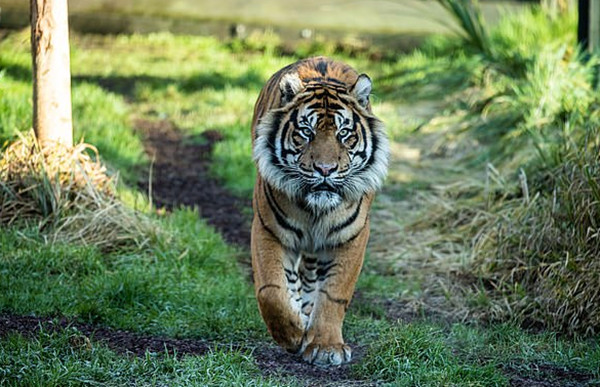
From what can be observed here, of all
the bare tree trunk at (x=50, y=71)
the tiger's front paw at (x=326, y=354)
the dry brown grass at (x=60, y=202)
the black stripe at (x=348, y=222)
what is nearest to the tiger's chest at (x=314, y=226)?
the black stripe at (x=348, y=222)

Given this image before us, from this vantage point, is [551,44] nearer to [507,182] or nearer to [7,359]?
[507,182]

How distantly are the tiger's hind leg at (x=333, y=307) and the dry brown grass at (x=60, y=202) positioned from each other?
5.39ft

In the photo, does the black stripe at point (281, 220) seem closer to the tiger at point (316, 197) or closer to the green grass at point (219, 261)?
the tiger at point (316, 197)

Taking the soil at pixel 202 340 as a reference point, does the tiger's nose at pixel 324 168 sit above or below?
above

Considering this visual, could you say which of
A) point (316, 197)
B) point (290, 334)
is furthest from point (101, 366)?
point (316, 197)

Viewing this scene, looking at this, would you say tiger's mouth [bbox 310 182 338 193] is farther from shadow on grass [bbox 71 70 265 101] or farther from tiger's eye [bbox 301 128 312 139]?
shadow on grass [bbox 71 70 265 101]

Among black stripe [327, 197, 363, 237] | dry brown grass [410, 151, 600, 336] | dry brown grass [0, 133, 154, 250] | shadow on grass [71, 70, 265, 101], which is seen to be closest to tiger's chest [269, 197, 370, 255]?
black stripe [327, 197, 363, 237]

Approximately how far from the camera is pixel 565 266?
17.3ft

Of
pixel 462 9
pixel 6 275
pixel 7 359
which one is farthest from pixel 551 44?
pixel 7 359

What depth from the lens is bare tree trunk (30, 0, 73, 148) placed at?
5.89 meters

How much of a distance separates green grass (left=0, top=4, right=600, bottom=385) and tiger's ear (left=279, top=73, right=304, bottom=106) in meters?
1.29

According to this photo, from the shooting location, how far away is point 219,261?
19.6 feet

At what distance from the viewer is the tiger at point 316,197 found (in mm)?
4500

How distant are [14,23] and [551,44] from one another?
23.3 feet
